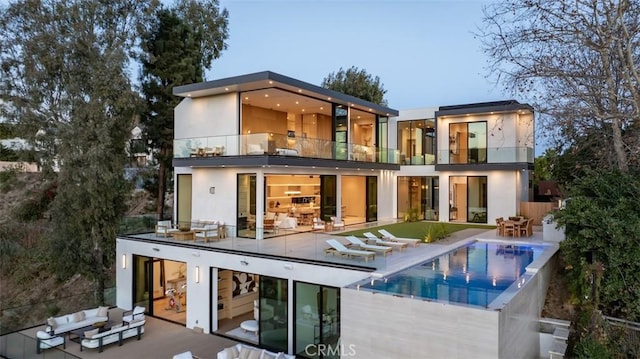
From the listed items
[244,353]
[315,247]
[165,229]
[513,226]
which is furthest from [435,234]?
[165,229]

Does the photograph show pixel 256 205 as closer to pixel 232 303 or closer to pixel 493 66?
pixel 232 303

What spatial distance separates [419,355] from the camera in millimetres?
7961

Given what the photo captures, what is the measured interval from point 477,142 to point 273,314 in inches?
614

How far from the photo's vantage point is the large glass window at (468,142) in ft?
71.8

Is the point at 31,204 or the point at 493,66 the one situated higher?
the point at 493,66

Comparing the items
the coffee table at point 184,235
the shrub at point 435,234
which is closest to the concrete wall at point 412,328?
the shrub at point 435,234

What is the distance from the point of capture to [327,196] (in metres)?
19.8

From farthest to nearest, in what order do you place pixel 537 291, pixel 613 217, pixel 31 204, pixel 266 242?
pixel 31 204
pixel 266 242
pixel 613 217
pixel 537 291

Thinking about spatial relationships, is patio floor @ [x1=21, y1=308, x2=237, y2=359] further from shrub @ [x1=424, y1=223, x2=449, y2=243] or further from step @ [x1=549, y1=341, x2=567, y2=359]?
step @ [x1=549, y1=341, x2=567, y2=359]

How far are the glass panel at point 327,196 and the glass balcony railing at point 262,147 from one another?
135 cm

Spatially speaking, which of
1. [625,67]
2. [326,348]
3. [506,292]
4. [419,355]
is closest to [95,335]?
[326,348]

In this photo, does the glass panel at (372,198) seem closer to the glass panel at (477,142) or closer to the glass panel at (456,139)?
the glass panel at (456,139)

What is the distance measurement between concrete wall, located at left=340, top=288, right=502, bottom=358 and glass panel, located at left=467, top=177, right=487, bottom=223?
15.6m

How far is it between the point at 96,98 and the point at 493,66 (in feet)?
55.2
